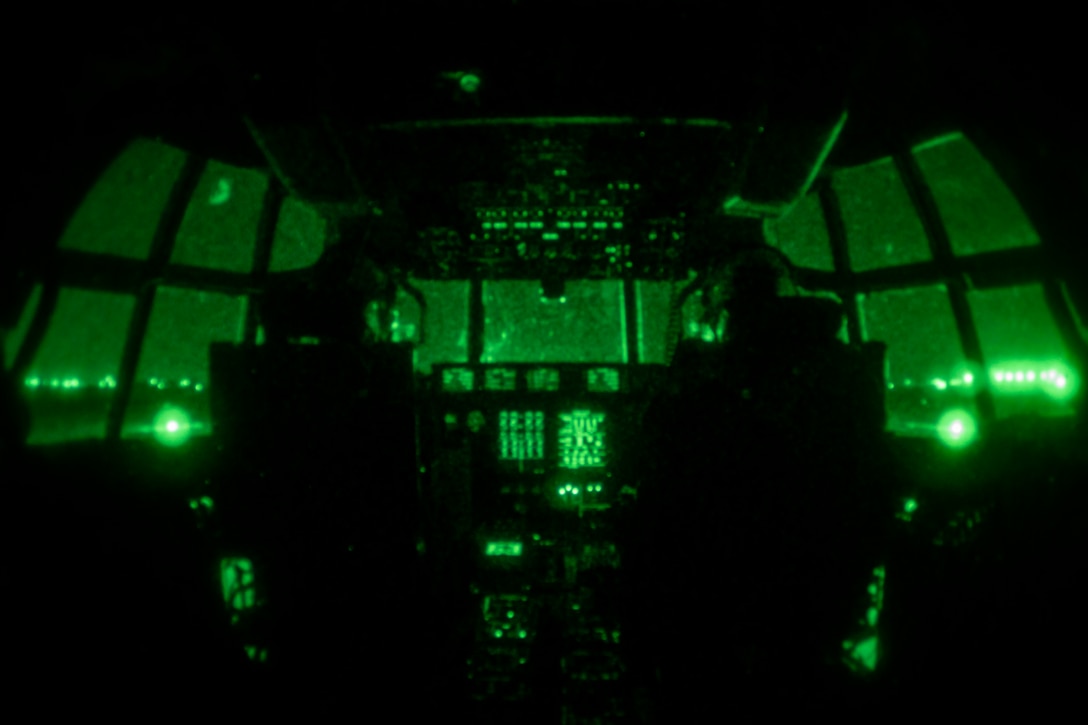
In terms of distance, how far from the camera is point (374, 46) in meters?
1.87

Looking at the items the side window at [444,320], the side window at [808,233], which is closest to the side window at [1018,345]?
the side window at [808,233]

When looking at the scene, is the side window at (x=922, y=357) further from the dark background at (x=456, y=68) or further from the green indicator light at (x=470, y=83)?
the green indicator light at (x=470, y=83)

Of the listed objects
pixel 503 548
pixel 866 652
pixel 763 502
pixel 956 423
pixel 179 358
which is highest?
pixel 179 358

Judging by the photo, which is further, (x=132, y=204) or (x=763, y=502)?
(x=132, y=204)

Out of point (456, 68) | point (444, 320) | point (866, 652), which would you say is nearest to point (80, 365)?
point (444, 320)

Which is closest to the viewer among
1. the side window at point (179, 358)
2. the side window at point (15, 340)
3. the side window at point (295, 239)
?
the side window at point (15, 340)

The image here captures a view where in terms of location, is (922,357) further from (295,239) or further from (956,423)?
(295,239)

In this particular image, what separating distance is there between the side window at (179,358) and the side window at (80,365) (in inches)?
4.7

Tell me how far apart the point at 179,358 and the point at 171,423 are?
0.50m

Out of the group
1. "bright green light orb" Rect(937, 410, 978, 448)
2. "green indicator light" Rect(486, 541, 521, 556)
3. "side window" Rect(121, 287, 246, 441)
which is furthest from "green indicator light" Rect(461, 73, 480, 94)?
"bright green light orb" Rect(937, 410, 978, 448)

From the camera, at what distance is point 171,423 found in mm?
3002

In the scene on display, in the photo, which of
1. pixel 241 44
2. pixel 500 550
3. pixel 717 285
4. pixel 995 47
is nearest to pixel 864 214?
pixel 717 285

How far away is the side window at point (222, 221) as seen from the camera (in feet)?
11.2

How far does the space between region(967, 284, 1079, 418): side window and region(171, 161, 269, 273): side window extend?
12.9 ft
